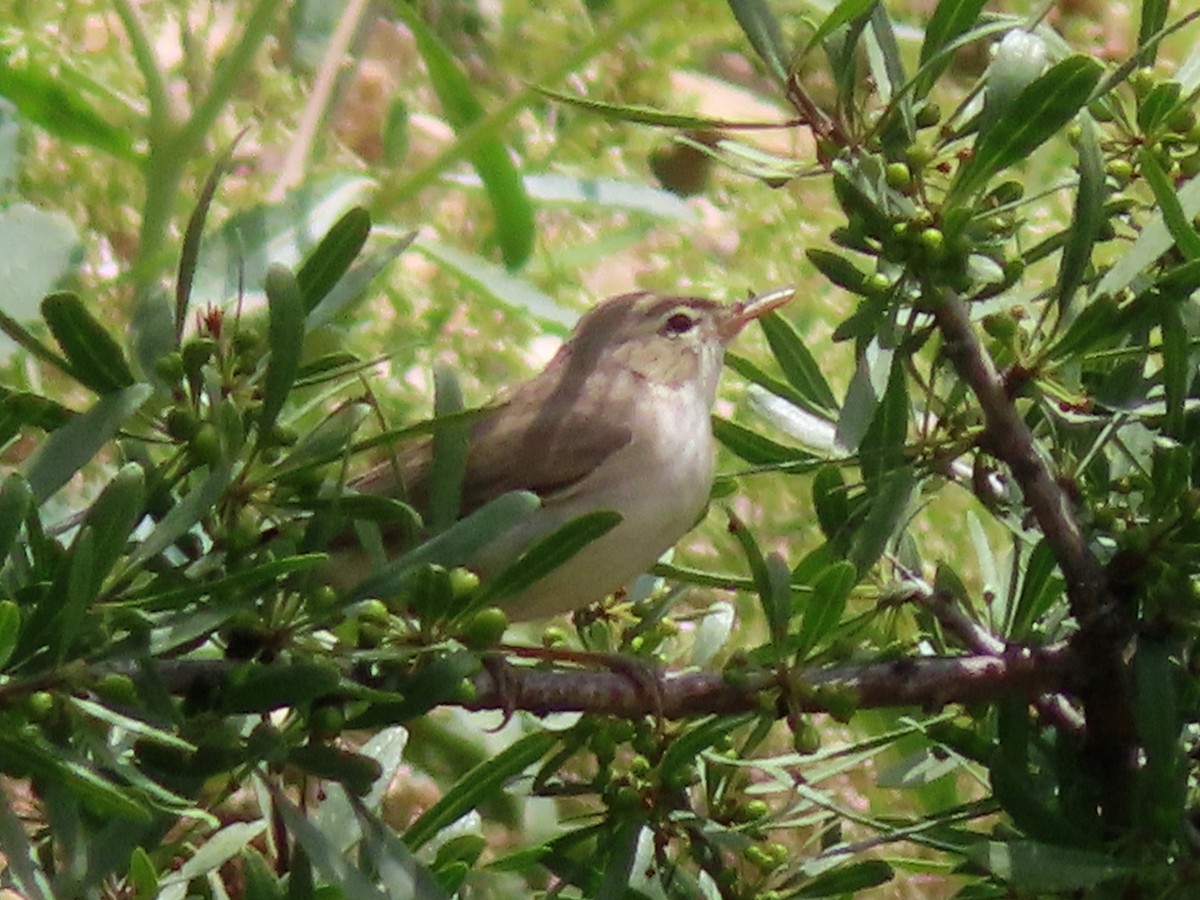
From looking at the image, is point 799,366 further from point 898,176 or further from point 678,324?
point 678,324

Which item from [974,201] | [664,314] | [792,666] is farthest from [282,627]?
[664,314]

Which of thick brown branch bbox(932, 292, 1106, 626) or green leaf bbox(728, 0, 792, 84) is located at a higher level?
green leaf bbox(728, 0, 792, 84)

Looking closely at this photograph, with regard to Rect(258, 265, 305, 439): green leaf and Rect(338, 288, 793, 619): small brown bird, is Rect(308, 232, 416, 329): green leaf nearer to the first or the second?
Rect(258, 265, 305, 439): green leaf

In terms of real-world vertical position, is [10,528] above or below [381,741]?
above

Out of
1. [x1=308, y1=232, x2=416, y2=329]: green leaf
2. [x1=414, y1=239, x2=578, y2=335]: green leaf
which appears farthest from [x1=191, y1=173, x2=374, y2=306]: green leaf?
[x1=308, y1=232, x2=416, y2=329]: green leaf

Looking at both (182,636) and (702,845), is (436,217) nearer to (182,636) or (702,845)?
(702,845)
